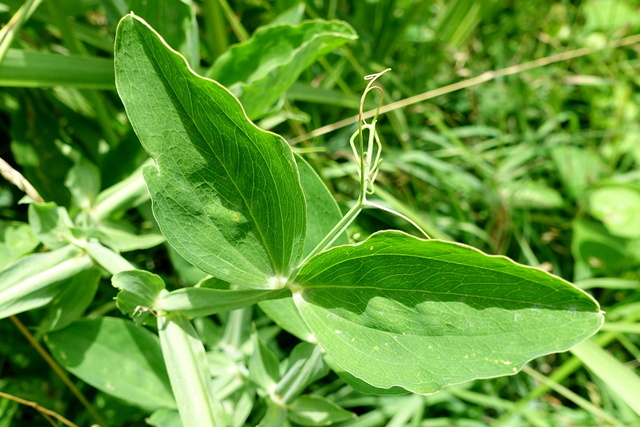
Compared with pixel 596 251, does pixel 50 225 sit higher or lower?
higher

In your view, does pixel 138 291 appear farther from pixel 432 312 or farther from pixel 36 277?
pixel 432 312

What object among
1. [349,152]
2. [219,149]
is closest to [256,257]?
[219,149]

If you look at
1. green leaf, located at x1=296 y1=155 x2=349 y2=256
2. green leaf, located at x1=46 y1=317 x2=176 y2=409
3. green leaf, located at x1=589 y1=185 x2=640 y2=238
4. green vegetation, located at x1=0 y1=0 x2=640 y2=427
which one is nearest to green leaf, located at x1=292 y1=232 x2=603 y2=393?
green vegetation, located at x1=0 y1=0 x2=640 y2=427

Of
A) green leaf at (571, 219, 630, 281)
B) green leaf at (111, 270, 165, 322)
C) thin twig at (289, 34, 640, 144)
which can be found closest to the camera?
green leaf at (111, 270, 165, 322)

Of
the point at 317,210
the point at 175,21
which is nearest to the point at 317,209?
the point at 317,210

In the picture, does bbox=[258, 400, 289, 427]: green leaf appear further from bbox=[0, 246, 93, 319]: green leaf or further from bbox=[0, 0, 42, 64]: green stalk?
bbox=[0, 0, 42, 64]: green stalk

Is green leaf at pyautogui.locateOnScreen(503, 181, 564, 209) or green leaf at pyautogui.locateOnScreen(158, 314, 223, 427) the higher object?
green leaf at pyautogui.locateOnScreen(158, 314, 223, 427)

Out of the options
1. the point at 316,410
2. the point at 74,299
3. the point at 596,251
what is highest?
the point at 74,299
